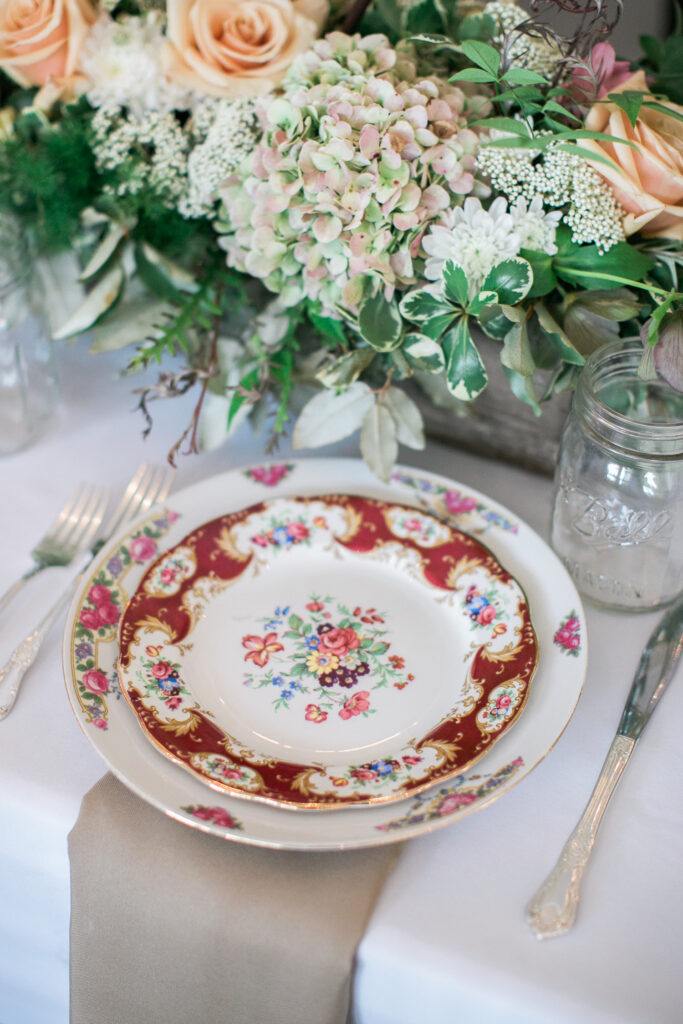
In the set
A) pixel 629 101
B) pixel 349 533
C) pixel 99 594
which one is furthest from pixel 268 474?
pixel 629 101

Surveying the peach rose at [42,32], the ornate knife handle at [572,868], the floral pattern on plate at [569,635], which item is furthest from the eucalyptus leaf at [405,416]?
the peach rose at [42,32]

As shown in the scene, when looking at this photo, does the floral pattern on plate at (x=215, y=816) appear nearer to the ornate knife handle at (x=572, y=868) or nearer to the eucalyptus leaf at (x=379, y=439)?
the ornate knife handle at (x=572, y=868)

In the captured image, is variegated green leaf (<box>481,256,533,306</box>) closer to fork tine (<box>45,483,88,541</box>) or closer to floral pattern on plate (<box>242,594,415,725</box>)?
floral pattern on plate (<box>242,594,415,725</box>)

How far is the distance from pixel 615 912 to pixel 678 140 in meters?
0.55

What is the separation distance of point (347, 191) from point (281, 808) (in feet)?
1.43

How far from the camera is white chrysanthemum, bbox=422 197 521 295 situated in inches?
24.2

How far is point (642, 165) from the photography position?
61 cm

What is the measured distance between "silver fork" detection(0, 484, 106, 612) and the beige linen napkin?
0.26m

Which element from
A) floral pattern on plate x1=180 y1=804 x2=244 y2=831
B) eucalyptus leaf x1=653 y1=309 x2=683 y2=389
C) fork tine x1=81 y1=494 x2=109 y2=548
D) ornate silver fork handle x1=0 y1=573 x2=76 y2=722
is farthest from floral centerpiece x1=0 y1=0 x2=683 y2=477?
floral pattern on plate x1=180 y1=804 x2=244 y2=831

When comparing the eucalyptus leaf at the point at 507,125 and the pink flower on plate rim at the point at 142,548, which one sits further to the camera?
the pink flower on plate rim at the point at 142,548

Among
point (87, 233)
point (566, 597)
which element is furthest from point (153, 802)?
point (87, 233)

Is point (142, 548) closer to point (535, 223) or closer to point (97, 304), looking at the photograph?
point (97, 304)

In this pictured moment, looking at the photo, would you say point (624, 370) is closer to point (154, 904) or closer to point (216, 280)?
point (216, 280)

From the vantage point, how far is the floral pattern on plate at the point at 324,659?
2.09ft
